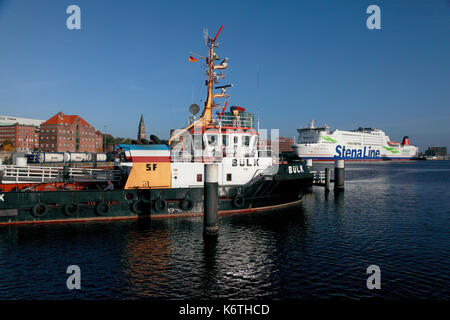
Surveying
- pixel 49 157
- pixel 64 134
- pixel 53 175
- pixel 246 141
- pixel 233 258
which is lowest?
pixel 233 258

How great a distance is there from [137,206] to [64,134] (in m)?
102

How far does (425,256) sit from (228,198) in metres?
12.4

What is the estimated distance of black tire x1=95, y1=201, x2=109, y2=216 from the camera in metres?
19.4

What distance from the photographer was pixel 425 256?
13906 millimetres

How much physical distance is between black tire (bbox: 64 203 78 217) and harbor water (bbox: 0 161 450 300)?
3.60 feet

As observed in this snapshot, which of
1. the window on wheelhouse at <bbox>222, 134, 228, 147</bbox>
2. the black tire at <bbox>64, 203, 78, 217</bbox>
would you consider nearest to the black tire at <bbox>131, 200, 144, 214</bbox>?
the black tire at <bbox>64, 203, 78, 217</bbox>

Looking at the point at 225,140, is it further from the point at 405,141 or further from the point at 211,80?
the point at 405,141

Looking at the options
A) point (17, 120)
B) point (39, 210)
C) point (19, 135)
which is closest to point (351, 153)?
point (39, 210)

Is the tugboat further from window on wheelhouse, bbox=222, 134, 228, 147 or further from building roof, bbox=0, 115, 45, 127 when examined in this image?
building roof, bbox=0, 115, 45, 127

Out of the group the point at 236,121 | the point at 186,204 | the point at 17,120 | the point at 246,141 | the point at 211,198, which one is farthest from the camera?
the point at 17,120

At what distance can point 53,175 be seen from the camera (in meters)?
22.3

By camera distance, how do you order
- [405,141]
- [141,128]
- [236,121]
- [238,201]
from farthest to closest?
[141,128] → [405,141] → [236,121] → [238,201]
